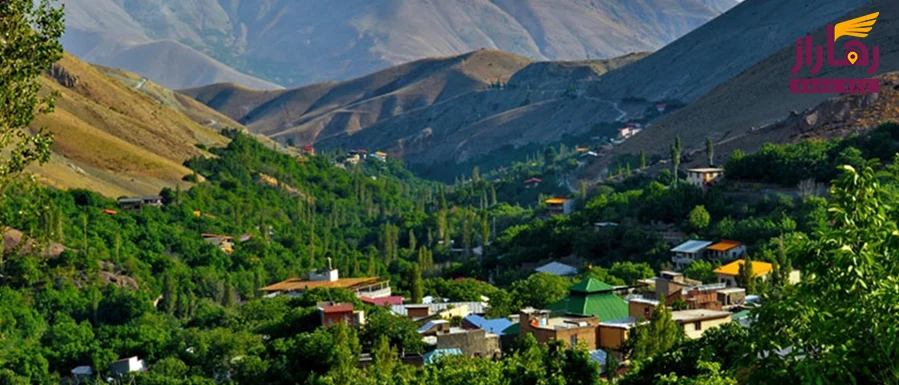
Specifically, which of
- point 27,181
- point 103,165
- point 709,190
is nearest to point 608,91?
point 103,165

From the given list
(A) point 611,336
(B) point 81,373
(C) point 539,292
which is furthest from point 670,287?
(B) point 81,373

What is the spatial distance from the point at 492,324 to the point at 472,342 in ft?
13.9

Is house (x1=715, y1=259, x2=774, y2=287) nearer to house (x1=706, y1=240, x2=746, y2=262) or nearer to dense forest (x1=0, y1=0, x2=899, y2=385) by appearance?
dense forest (x1=0, y1=0, x2=899, y2=385)

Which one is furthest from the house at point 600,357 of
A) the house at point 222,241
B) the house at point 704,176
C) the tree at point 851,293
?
the house at point 222,241

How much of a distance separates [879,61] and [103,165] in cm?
6394

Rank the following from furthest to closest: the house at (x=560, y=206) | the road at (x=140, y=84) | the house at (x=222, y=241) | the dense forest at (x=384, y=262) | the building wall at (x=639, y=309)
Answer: the road at (x=140, y=84) < the house at (x=560, y=206) < the house at (x=222, y=241) < the building wall at (x=639, y=309) < the dense forest at (x=384, y=262)

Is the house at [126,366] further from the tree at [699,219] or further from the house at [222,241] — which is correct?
the house at [222,241]

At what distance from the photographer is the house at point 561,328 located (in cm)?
3869

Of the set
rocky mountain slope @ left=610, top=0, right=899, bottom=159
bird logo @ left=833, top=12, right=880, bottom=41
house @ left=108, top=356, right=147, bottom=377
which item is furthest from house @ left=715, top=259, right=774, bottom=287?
bird logo @ left=833, top=12, right=880, bottom=41

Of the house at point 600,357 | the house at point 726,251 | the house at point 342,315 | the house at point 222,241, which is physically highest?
the house at point 222,241

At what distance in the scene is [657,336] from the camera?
34.9 m

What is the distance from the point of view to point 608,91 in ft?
649

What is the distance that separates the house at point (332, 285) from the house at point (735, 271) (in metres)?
15.3

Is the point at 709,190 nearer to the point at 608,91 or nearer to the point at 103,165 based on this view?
the point at 103,165
